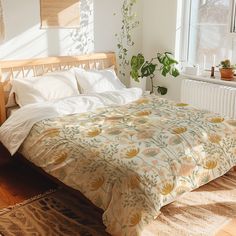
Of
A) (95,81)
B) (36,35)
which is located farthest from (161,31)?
(36,35)

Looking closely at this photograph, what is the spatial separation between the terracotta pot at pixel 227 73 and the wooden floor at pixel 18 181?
187 cm

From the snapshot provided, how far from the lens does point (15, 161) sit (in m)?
3.38

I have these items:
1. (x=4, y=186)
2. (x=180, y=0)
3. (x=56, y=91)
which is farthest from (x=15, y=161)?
(x=180, y=0)

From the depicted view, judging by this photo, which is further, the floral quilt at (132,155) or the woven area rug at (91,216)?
the woven area rug at (91,216)

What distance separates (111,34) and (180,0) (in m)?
0.93

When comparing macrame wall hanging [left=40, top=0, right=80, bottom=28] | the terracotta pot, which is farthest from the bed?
the terracotta pot

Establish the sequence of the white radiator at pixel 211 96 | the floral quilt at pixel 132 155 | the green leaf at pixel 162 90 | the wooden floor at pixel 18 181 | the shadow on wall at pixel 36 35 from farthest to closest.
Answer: the green leaf at pixel 162 90 < the white radiator at pixel 211 96 < the shadow on wall at pixel 36 35 < the wooden floor at pixel 18 181 < the floral quilt at pixel 132 155

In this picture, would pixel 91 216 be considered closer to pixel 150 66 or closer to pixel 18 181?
pixel 18 181

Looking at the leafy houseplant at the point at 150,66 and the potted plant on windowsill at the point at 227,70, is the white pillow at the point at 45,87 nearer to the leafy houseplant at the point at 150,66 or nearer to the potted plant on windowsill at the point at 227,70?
the leafy houseplant at the point at 150,66

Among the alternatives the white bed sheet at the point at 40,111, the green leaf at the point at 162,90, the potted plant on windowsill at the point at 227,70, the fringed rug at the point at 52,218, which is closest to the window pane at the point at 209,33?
the potted plant on windowsill at the point at 227,70

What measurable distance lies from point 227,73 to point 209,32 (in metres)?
0.59

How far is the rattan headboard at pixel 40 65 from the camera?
3.26 m

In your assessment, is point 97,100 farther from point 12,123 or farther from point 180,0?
point 180,0

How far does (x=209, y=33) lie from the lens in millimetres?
4035
